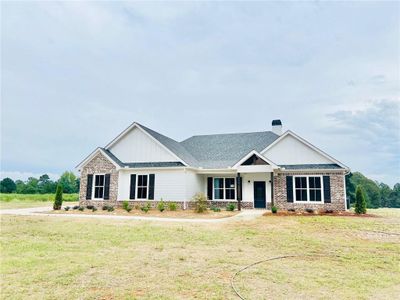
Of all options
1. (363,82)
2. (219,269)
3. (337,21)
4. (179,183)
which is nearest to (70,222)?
(179,183)

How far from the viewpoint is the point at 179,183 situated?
19.3m

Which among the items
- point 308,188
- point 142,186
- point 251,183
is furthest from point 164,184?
point 308,188

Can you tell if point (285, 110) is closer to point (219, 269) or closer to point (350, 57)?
point (350, 57)

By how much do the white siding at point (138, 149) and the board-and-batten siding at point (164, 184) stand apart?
107 cm

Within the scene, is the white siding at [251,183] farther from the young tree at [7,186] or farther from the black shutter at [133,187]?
the young tree at [7,186]

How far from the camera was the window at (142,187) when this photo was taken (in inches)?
791

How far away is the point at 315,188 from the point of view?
17984 mm

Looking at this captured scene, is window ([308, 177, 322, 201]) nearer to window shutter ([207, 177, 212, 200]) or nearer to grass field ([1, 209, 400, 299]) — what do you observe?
grass field ([1, 209, 400, 299])

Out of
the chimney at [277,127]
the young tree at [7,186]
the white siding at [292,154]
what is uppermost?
the chimney at [277,127]

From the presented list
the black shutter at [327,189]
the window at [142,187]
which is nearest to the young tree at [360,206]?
the black shutter at [327,189]

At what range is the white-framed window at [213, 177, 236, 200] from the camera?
67.9ft

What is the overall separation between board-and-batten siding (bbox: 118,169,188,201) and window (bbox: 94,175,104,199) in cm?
152

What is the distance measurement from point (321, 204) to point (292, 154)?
12.1 feet

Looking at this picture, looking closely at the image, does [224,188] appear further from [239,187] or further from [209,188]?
[239,187]
